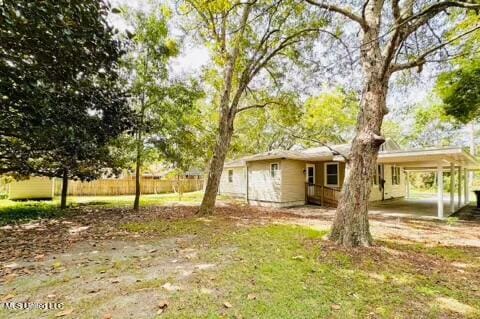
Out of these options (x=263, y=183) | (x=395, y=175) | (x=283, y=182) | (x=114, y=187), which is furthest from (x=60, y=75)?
(x=395, y=175)

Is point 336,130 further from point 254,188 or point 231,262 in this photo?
point 231,262

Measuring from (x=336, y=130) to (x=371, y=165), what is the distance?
21593mm

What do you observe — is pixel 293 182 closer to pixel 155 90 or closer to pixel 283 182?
pixel 283 182

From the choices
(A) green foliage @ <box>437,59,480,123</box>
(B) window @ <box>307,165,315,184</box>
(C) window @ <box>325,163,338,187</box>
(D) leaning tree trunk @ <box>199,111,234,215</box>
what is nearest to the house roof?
(C) window @ <box>325,163,338,187</box>

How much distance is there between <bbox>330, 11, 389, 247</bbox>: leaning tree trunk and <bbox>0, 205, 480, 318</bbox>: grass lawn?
42 cm

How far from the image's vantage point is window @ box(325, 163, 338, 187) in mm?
14438

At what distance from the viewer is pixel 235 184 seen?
19344mm

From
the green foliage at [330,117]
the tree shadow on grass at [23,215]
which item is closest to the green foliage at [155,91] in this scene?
the tree shadow on grass at [23,215]

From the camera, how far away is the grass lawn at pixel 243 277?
3.05 m

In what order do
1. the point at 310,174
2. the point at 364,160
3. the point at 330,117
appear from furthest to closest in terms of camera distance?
the point at 330,117 → the point at 310,174 → the point at 364,160

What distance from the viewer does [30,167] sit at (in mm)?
9703

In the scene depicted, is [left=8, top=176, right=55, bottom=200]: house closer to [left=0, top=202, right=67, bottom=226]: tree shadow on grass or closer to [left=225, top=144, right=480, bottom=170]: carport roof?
[left=0, top=202, right=67, bottom=226]: tree shadow on grass

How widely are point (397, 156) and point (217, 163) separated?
732 cm

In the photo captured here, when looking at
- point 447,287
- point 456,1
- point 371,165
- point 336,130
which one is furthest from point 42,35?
point 336,130
